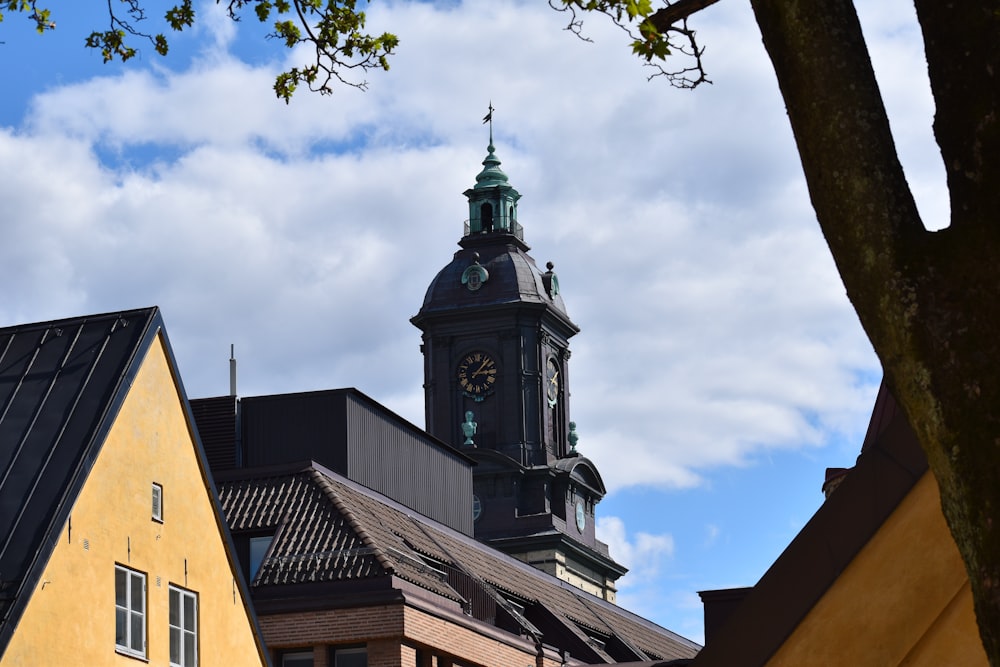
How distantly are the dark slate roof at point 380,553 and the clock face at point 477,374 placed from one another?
48383mm

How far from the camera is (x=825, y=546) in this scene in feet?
40.7

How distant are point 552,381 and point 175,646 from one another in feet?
260

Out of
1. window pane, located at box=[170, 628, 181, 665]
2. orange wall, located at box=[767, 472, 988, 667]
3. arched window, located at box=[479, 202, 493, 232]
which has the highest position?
arched window, located at box=[479, 202, 493, 232]

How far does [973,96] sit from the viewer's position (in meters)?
7.20

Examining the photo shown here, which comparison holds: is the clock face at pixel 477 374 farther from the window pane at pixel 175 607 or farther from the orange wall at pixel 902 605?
the orange wall at pixel 902 605

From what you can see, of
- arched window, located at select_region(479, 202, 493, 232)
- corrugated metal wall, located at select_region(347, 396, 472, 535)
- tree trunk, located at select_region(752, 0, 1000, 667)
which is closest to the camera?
tree trunk, located at select_region(752, 0, 1000, 667)

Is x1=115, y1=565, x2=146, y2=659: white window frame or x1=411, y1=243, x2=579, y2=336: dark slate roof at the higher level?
x1=411, y1=243, x2=579, y2=336: dark slate roof

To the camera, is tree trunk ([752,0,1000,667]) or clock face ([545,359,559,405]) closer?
tree trunk ([752,0,1000,667])

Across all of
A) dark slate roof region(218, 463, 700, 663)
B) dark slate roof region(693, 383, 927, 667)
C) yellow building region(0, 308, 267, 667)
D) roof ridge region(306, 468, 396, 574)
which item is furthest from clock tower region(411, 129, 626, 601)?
dark slate roof region(693, 383, 927, 667)

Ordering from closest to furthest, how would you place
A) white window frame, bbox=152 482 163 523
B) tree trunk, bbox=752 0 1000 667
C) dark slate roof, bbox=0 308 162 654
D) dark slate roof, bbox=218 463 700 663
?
A: tree trunk, bbox=752 0 1000 667, dark slate roof, bbox=0 308 162 654, white window frame, bbox=152 482 163 523, dark slate roof, bbox=218 463 700 663

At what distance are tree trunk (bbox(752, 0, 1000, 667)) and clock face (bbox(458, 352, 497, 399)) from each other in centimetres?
9945

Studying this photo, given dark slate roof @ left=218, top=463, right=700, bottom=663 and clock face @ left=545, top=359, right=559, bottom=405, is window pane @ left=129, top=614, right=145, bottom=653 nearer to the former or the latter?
dark slate roof @ left=218, top=463, right=700, bottom=663

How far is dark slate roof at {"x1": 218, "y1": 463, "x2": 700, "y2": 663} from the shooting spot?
147 feet

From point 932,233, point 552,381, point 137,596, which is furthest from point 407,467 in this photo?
point 552,381
